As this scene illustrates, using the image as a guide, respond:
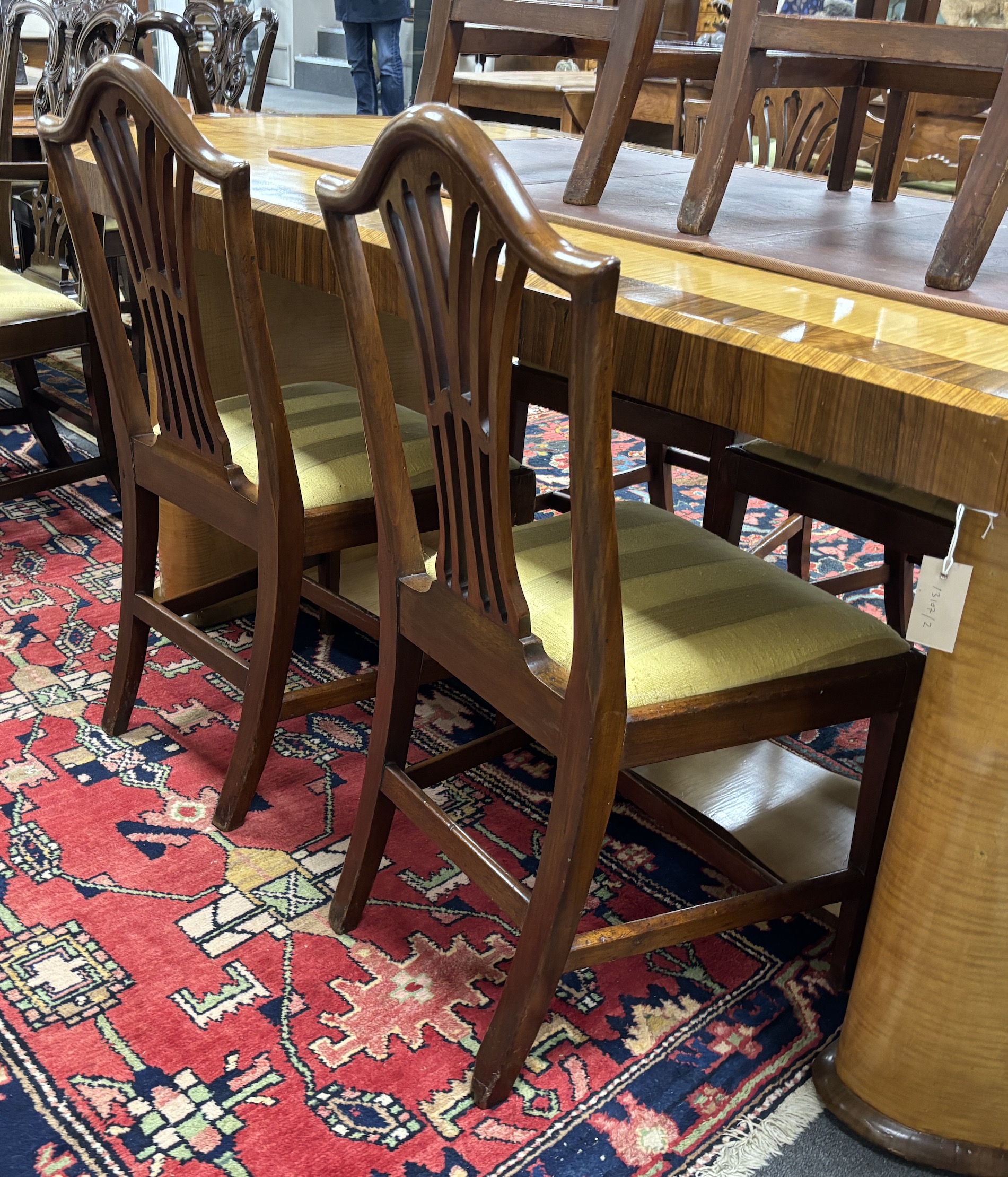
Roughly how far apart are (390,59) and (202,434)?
183 inches

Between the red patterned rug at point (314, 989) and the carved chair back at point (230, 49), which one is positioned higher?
the carved chair back at point (230, 49)

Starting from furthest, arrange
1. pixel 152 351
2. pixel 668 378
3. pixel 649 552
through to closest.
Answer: pixel 152 351
pixel 649 552
pixel 668 378

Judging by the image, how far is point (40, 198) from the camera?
8.93 feet

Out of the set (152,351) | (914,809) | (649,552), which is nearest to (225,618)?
(152,351)

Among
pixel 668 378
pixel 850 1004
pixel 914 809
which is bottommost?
pixel 850 1004

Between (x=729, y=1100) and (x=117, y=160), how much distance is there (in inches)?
51.1

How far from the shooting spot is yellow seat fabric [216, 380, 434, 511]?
1559mm

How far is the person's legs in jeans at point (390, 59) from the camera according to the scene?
18.1 feet

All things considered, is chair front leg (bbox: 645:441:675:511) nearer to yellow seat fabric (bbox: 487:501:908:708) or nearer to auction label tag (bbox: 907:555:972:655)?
yellow seat fabric (bbox: 487:501:908:708)

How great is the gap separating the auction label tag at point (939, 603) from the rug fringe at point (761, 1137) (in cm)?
53

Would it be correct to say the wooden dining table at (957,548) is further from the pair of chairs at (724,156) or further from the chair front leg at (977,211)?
the pair of chairs at (724,156)

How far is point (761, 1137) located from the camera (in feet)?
3.89

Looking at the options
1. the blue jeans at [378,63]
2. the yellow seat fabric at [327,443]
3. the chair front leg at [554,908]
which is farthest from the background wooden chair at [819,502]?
the blue jeans at [378,63]

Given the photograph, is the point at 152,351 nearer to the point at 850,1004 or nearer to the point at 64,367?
the point at 850,1004
